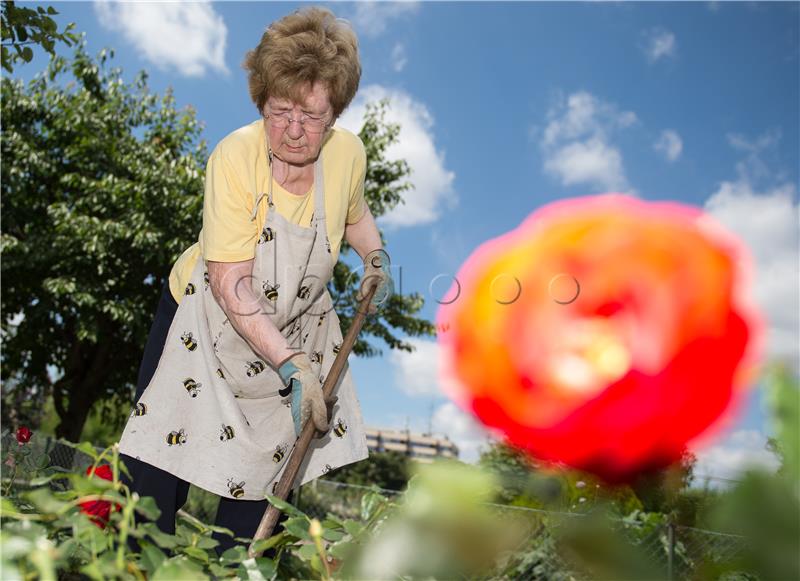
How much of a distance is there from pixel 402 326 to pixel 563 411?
1532 centimetres

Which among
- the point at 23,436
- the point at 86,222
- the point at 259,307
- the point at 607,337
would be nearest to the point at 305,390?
the point at 259,307

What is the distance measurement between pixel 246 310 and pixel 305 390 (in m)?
0.31

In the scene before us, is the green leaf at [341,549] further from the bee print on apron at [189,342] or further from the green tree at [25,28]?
the green tree at [25,28]

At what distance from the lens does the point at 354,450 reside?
8.54ft

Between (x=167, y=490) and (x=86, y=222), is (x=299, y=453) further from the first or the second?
(x=86, y=222)

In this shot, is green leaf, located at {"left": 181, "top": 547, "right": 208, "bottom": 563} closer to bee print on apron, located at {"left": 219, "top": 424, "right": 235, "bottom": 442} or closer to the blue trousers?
the blue trousers

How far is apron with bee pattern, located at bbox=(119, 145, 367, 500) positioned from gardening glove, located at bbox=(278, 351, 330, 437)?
21 centimetres

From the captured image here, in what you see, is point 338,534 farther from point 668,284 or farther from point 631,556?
point 668,284

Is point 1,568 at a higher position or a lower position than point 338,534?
lower

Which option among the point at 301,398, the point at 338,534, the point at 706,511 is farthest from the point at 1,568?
the point at 301,398

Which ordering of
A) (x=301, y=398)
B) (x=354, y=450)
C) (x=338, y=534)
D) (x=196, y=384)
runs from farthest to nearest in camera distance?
(x=354, y=450)
(x=196, y=384)
(x=301, y=398)
(x=338, y=534)

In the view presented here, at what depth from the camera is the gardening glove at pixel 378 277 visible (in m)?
2.68

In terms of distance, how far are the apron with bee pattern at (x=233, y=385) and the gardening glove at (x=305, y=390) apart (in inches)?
8.3

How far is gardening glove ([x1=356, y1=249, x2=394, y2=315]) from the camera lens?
2676mm
